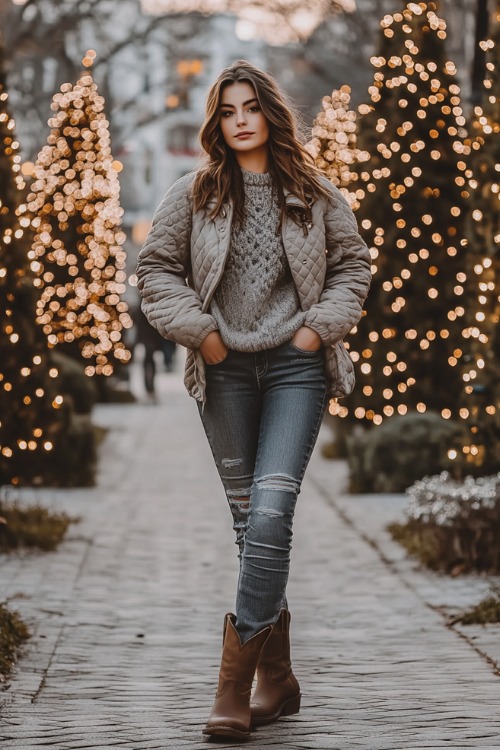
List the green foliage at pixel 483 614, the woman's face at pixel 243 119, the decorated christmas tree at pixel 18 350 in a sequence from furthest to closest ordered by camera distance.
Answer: the decorated christmas tree at pixel 18 350 → the green foliage at pixel 483 614 → the woman's face at pixel 243 119

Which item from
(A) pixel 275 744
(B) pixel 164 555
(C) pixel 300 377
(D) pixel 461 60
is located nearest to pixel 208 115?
(C) pixel 300 377

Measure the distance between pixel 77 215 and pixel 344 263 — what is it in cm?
1614

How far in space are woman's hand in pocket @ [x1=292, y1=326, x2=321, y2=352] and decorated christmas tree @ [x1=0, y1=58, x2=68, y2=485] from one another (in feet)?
19.1

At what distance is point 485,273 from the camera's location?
9984 mm

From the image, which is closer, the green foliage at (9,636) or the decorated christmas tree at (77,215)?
the green foliage at (9,636)

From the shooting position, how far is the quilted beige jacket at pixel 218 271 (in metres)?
5.18

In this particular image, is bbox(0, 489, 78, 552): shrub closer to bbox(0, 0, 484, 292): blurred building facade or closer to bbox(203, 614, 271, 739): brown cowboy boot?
bbox(0, 0, 484, 292): blurred building facade

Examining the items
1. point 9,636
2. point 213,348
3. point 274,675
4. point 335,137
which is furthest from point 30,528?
point 335,137

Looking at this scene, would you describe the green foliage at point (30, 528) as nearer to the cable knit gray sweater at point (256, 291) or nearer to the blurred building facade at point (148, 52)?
the blurred building facade at point (148, 52)

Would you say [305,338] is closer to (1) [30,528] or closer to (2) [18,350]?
(1) [30,528]

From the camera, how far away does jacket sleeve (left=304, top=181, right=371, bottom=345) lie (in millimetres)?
5305

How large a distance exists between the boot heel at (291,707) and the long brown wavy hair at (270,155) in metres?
1.69

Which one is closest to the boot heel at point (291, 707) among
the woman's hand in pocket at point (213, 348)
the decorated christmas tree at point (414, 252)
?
the woman's hand in pocket at point (213, 348)

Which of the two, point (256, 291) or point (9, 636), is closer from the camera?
point (256, 291)
